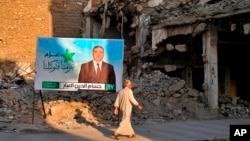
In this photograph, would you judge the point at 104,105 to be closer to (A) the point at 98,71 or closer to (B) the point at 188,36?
(A) the point at 98,71

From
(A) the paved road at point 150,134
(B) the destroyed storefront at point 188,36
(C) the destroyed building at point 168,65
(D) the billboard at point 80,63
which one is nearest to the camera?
(A) the paved road at point 150,134

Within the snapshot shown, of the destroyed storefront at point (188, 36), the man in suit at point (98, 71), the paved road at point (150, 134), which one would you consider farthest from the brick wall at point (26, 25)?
the paved road at point (150, 134)

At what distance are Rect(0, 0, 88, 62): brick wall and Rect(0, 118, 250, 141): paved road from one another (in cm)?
1311

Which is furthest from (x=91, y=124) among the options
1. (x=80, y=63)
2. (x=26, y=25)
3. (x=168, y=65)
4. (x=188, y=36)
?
(x=26, y=25)

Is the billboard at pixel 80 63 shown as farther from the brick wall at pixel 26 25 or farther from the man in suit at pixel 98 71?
the brick wall at pixel 26 25

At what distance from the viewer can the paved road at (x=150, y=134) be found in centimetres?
1130

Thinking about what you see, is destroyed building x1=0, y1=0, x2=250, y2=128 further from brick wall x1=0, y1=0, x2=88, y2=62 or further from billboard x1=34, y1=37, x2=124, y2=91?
billboard x1=34, y1=37, x2=124, y2=91

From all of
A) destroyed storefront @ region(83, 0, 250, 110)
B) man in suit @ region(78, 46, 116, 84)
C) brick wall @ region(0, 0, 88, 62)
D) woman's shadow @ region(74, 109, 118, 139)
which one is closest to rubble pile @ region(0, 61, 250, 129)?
woman's shadow @ region(74, 109, 118, 139)

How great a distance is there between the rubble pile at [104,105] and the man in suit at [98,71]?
5.08 ft

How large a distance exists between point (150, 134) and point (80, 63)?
3421 mm

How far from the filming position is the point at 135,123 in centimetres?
1463

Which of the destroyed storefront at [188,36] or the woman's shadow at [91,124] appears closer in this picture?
the woman's shadow at [91,124]

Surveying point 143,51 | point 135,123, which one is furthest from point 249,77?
point 135,123

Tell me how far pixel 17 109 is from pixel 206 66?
7688mm
